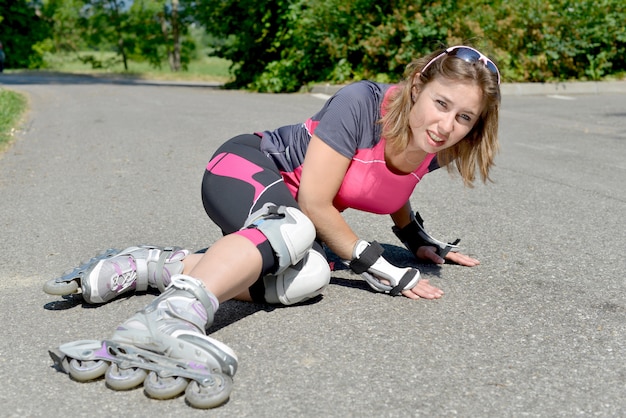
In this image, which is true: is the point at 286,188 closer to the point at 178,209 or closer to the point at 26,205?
the point at 178,209

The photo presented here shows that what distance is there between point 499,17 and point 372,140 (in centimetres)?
1175

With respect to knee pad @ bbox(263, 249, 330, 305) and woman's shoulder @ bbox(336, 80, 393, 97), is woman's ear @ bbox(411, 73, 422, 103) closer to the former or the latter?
woman's shoulder @ bbox(336, 80, 393, 97)

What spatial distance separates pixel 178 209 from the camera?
4.48m

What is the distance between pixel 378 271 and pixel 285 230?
51 centimetres

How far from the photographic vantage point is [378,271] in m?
2.78

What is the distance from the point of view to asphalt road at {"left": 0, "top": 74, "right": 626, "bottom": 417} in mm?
2018

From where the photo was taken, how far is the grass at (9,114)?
739 centimetres

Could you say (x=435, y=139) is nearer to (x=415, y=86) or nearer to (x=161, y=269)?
(x=415, y=86)

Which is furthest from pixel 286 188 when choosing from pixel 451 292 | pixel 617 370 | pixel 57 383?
pixel 617 370

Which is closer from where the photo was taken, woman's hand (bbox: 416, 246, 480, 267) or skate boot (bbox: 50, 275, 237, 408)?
skate boot (bbox: 50, 275, 237, 408)

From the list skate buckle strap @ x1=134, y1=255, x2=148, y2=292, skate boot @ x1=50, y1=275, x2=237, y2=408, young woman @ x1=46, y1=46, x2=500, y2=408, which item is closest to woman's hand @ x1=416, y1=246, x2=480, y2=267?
young woman @ x1=46, y1=46, x2=500, y2=408

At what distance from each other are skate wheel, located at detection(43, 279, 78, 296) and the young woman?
0.04 metres

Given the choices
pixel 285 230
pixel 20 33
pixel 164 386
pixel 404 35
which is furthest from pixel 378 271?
pixel 20 33

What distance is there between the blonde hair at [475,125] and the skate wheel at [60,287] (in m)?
1.27
